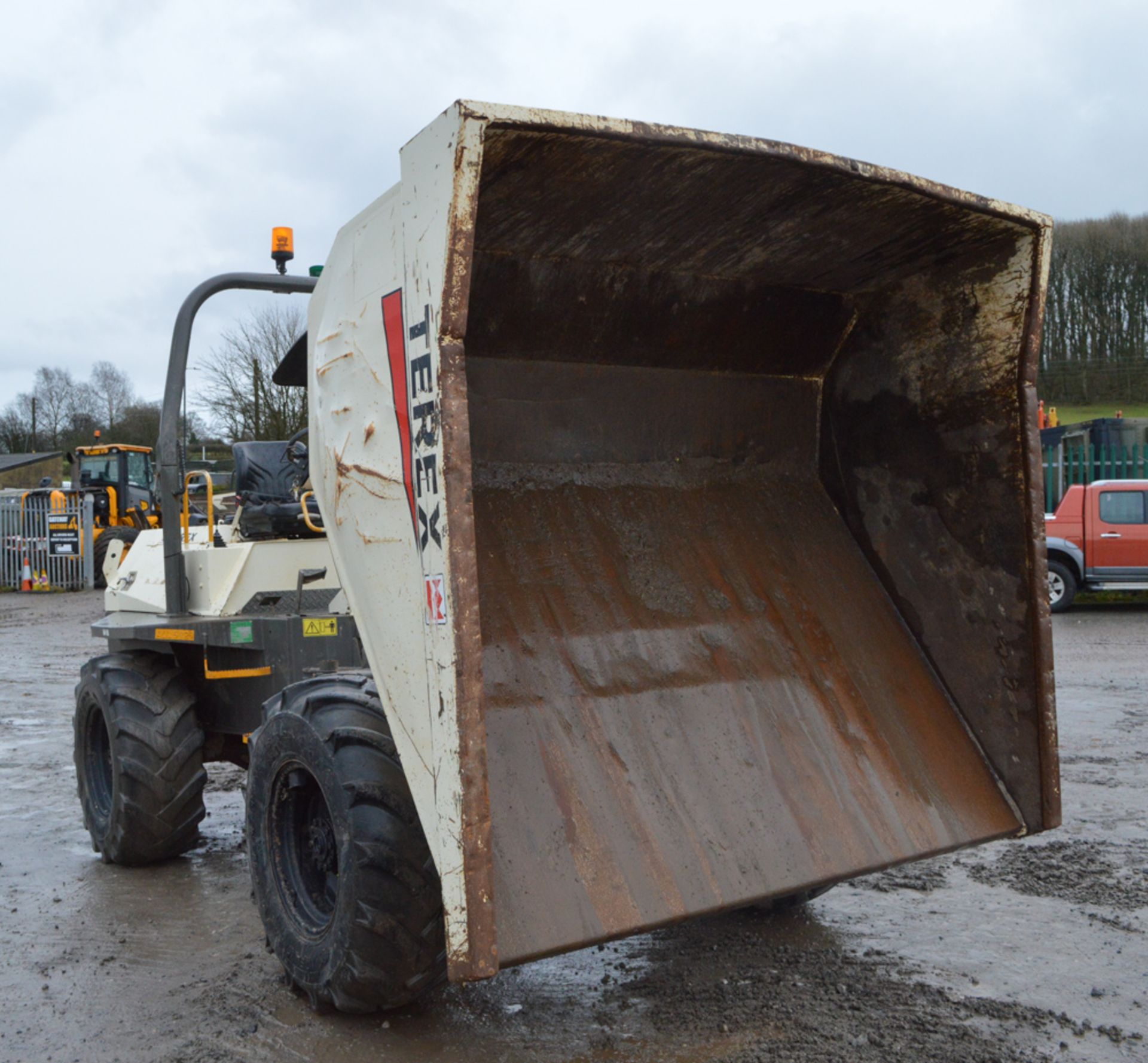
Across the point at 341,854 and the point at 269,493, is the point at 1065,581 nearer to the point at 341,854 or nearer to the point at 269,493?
→ the point at 269,493

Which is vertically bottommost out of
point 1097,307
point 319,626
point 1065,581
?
point 1065,581

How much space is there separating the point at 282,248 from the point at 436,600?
109 inches

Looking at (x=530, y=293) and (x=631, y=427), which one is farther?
(x=631, y=427)

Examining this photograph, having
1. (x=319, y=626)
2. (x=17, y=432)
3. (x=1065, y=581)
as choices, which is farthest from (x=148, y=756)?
(x=17, y=432)

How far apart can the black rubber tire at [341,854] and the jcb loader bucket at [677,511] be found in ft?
0.67

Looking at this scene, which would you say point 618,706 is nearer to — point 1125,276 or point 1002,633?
point 1002,633

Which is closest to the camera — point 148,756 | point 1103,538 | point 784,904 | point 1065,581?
point 784,904

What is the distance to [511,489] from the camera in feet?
11.6

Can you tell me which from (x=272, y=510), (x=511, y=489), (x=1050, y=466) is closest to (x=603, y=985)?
(x=511, y=489)

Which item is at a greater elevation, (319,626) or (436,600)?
(436,600)

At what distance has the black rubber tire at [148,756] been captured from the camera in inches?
176

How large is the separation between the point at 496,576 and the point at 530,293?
850 mm

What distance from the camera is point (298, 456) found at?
4.75 m

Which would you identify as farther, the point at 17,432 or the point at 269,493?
the point at 17,432
